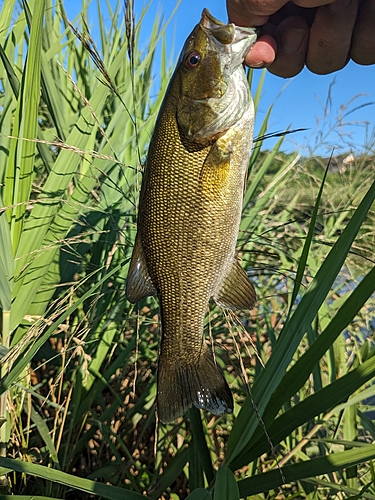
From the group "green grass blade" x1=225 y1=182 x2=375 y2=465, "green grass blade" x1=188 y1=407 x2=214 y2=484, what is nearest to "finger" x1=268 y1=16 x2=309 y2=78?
"green grass blade" x1=225 y1=182 x2=375 y2=465

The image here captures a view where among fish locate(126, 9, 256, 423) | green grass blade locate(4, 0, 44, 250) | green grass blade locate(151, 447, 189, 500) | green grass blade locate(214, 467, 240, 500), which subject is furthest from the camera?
green grass blade locate(151, 447, 189, 500)

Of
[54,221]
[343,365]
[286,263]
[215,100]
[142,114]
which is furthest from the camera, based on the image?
[142,114]

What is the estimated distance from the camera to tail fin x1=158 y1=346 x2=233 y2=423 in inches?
33.9

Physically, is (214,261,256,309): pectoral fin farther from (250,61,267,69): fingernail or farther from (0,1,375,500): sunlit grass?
(250,61,267,69): fingernail

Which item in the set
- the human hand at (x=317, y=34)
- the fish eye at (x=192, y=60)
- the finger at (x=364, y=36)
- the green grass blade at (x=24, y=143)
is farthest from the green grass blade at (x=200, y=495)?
the finger at (x=364, y=36)

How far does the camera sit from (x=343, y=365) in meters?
1.41

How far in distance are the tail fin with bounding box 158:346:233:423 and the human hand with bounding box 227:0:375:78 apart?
0.73 m

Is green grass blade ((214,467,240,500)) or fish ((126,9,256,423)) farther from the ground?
fish ((126,9,256,423))


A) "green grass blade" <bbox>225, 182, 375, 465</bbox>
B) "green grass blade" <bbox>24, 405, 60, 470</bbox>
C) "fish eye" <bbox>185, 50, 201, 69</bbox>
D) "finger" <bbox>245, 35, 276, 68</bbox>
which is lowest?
"green grass blade" <bbox>24, 405, 60, 470</bbox>

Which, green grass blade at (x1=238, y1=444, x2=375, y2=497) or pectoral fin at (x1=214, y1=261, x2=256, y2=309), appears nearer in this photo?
green grass blade at (x1=238, y1=444, x2=375, y2=497)

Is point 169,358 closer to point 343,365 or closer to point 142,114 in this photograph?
point 343,365

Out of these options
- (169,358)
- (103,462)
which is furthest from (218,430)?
(169,358)

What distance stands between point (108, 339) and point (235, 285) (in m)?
0.63

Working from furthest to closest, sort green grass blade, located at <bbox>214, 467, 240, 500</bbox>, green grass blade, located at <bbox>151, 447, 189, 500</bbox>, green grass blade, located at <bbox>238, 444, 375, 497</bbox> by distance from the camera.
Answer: green grass blade, located at <bbox>151, 447, 189, 500</bbox> → green grass blade, located at <bbox>238, 444, 375, 497</bbox> → green grass blade, located at <bbox>214, 467, 240, 500</bbox>
